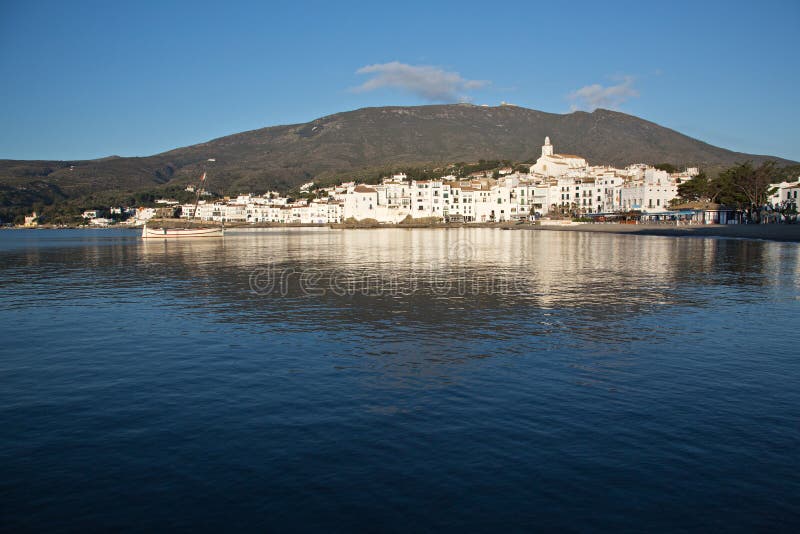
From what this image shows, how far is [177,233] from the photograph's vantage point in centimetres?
10050

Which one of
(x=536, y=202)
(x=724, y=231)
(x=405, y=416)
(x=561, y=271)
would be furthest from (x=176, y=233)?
(x=405, y=416)

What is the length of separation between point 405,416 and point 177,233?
329 feet

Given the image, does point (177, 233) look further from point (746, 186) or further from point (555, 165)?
point (555, 165)

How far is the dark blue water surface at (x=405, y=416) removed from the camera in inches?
249

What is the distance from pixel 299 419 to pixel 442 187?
13479cm

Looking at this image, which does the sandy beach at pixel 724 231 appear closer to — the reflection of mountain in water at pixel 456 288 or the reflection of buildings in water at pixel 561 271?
the reflection of buildings in water at pixel 561 271

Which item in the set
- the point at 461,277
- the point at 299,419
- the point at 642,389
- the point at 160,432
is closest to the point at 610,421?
the point at 642,389

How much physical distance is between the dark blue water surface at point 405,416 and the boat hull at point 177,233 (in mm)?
78453

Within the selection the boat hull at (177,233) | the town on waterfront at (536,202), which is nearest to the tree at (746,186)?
the town on waterfront at (536,202)

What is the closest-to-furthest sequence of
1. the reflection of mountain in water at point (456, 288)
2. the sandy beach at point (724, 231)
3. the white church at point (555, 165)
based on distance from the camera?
1. the reflection of mountain in water at point (456, 288)
2. the sandy beach at point (724, 231)
3. the white church at point (555, 165)

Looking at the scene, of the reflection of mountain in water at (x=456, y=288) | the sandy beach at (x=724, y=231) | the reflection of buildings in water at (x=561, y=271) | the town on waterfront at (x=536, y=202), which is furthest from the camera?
the town on waterfront at (x=536, y=202)

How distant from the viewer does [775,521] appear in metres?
5.95

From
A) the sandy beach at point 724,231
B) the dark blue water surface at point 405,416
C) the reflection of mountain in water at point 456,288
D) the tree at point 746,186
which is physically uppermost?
the tree at point 746,186

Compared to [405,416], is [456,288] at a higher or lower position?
higher
